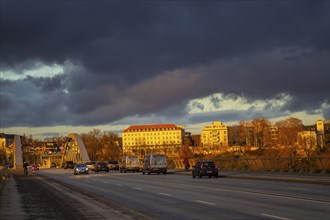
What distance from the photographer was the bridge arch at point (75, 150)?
107m

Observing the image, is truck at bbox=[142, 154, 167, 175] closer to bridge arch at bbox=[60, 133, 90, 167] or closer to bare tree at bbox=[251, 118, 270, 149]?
bridge arch at bbox=[60, 133, 90, 167]

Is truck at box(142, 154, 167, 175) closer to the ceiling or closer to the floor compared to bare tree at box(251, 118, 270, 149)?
closer to the floor

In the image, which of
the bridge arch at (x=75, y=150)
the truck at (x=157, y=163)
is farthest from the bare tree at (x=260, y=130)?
the truck at (x=157, y=163)

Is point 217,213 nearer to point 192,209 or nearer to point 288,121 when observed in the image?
point 192,209

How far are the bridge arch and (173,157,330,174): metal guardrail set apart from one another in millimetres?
52167

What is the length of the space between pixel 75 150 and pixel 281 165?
268 ft

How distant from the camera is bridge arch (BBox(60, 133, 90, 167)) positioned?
10678 cm

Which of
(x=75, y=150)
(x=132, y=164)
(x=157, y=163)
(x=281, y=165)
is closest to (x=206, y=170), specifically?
(x=281, y=165)

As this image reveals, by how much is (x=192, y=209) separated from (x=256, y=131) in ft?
457

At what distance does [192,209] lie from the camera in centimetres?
1678

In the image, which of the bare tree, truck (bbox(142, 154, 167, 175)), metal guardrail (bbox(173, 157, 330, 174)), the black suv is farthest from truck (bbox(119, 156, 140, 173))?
the bare tree

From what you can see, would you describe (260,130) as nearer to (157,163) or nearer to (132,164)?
(132,164)

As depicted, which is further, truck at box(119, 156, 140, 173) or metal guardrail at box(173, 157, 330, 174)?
truck at box(119, 156, 140, 173)

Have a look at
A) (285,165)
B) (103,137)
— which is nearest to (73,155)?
(103,137)
